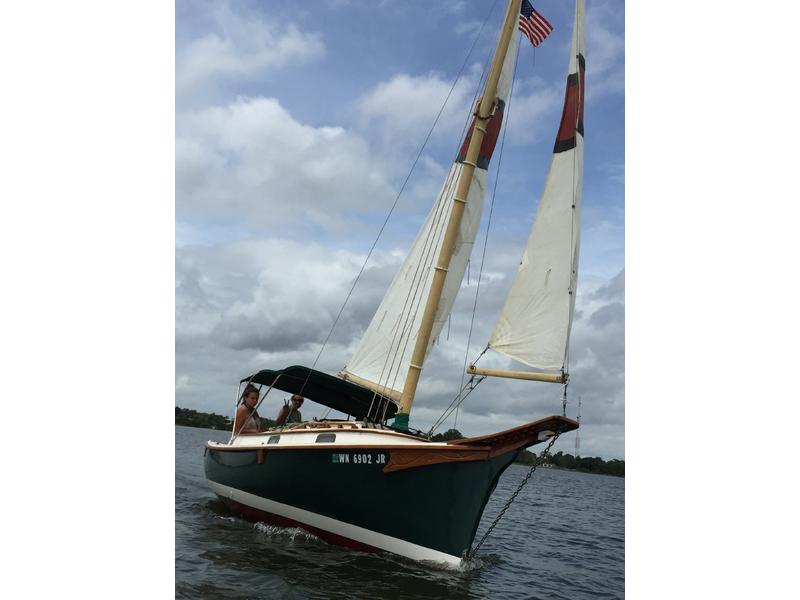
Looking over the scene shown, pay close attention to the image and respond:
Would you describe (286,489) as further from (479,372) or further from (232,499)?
(479,372)

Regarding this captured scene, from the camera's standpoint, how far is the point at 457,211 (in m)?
12.9

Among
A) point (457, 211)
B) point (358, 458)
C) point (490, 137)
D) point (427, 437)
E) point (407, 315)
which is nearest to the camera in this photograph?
point (358, 458)

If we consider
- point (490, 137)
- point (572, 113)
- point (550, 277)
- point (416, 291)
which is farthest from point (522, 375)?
point (490, 137)


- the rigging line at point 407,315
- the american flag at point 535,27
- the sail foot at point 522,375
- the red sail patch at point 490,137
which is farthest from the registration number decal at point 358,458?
the american flag at point 535,27

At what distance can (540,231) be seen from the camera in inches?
436

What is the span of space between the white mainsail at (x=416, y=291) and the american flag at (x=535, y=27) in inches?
17.5

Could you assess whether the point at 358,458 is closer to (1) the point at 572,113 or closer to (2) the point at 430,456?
(2) the point at 430,456

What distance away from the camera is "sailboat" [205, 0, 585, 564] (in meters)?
10.0

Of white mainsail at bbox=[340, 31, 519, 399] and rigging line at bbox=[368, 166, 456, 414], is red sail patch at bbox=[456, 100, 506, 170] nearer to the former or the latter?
white mainsail at bbox=[340, 31, 519, 399]

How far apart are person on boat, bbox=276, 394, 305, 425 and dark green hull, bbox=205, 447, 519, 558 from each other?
364 centimetres

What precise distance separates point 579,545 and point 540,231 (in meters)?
10.9

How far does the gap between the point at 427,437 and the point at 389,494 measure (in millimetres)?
1238

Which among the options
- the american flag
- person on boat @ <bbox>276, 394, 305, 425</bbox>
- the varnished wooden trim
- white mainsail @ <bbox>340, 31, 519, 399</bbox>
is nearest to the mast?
the american flag
